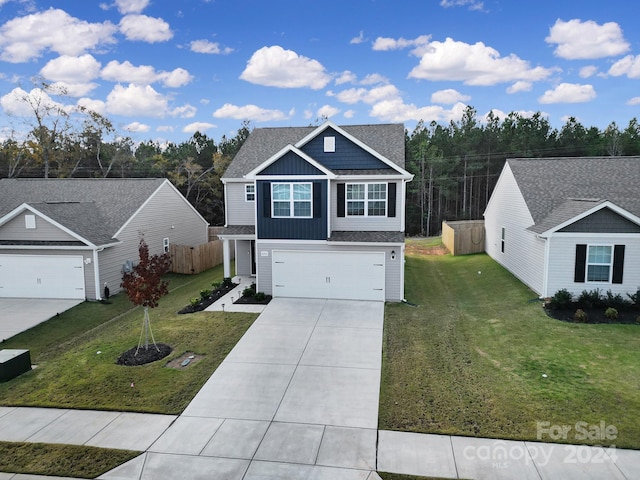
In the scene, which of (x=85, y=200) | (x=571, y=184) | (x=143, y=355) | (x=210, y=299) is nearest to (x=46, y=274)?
(x=85, y=200)

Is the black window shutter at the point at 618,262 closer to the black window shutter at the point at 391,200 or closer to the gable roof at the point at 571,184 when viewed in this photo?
the gable roof at the point at 571,184

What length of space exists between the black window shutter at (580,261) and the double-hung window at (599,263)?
152 millimetres

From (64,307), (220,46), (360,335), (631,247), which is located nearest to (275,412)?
(360,335)

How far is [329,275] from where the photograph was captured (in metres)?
17.8

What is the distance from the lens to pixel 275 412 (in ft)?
31.0

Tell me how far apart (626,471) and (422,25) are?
23.2 meters

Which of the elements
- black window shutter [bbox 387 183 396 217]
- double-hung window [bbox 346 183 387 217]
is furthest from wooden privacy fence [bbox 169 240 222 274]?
black window shutter [bbox 387 183 396 217]

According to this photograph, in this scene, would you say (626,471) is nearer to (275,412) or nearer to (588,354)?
(588,354)

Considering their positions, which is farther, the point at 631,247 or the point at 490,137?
the point at 490,137

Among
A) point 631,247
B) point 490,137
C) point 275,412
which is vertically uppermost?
point 490,137

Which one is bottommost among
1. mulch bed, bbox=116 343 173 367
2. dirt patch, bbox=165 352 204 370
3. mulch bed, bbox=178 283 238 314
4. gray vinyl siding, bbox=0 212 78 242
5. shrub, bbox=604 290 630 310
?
dirt patch, bbox=165 352 204 370

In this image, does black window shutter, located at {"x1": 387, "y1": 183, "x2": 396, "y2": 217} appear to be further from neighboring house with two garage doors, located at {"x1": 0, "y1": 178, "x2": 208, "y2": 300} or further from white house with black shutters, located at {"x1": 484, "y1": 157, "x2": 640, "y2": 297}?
neighboring house with two garage doors, located at {"x1": 0, "y1": 178, "x2": 208, "y2": 300}

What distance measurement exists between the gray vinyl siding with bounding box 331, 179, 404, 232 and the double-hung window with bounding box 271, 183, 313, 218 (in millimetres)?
1221

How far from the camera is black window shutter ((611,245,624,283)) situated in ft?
52.1
